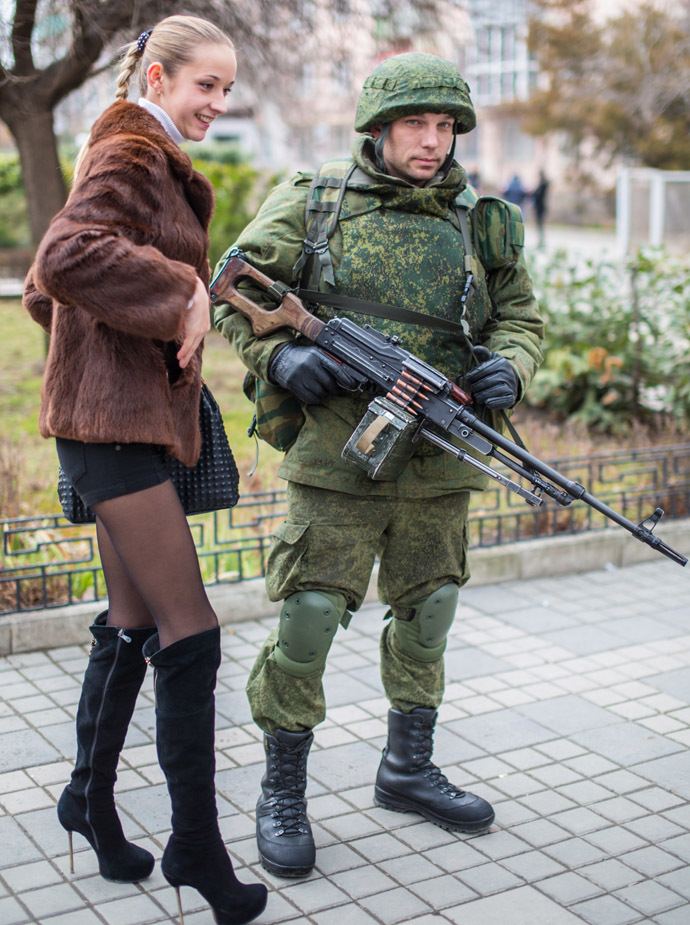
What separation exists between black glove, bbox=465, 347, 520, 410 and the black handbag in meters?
0.69

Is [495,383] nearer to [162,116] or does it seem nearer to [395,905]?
[162,116]

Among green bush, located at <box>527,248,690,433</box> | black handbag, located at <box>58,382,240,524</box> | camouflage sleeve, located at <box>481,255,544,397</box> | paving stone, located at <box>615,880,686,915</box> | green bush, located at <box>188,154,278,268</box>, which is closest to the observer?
black handbag, located at <box>58,382,240,524</box>

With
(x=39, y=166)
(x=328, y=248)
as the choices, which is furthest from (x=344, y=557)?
(x=39, y=166)

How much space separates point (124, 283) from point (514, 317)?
132 centimetres

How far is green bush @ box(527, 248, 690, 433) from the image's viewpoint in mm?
6977

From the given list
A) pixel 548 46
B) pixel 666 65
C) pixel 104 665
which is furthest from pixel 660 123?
pixel 104 665

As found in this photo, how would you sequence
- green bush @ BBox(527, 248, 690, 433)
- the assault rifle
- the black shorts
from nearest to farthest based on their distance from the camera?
the black shorts
the assault rifle
green bush @ BBox(527, 248, 690, 433)

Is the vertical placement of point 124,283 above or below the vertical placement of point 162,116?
below

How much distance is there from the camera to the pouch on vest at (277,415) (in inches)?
118

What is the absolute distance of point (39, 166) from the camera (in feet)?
28.1

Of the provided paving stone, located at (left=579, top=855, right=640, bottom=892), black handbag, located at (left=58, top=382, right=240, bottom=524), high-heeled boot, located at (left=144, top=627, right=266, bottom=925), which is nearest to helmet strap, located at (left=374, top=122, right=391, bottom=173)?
black handbag, located at (left=58, top=382, right=240, bottom=524)

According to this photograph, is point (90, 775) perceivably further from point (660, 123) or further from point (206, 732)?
point (660, 123)

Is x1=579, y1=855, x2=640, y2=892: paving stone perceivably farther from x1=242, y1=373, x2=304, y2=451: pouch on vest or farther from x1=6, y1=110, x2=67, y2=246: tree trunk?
x1=6, y1=110, x2=67, y2=246: tree trunk

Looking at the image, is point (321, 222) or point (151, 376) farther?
point (321, 222)
